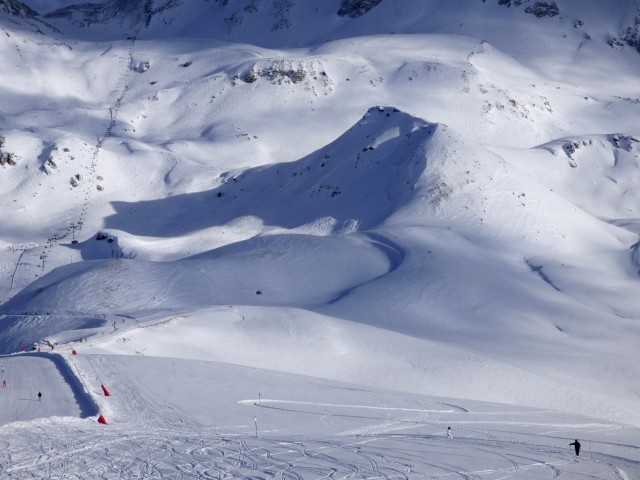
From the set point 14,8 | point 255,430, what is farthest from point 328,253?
point 14,8

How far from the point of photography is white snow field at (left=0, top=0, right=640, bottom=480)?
97.5 feet

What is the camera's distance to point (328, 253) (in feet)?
237

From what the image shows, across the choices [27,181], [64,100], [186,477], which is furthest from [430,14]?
[186,477]

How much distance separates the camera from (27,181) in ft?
346

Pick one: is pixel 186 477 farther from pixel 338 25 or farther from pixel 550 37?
pixel 338 25

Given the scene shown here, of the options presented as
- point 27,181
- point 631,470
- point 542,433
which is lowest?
point 27,181

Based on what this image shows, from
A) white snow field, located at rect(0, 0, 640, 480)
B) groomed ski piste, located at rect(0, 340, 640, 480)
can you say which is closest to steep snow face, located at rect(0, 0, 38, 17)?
white snow field, located at rect(0, 0, 640, 480)

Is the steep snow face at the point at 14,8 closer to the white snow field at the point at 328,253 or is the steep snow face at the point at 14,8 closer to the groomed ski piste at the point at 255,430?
the white snow field at the point at 328,253

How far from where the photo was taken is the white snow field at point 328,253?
97.5 feet

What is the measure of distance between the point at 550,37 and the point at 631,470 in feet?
493

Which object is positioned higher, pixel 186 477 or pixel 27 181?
pixel 186 477

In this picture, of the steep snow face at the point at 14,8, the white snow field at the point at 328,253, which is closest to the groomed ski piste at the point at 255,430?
the white snow field at the point at 328,253

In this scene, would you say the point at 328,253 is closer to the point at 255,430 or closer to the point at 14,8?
the point at 255,430

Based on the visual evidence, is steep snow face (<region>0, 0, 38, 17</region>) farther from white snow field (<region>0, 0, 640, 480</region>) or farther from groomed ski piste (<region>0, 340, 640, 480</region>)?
groomed ski piste (<region>0, 340, 640, 480</region>)
